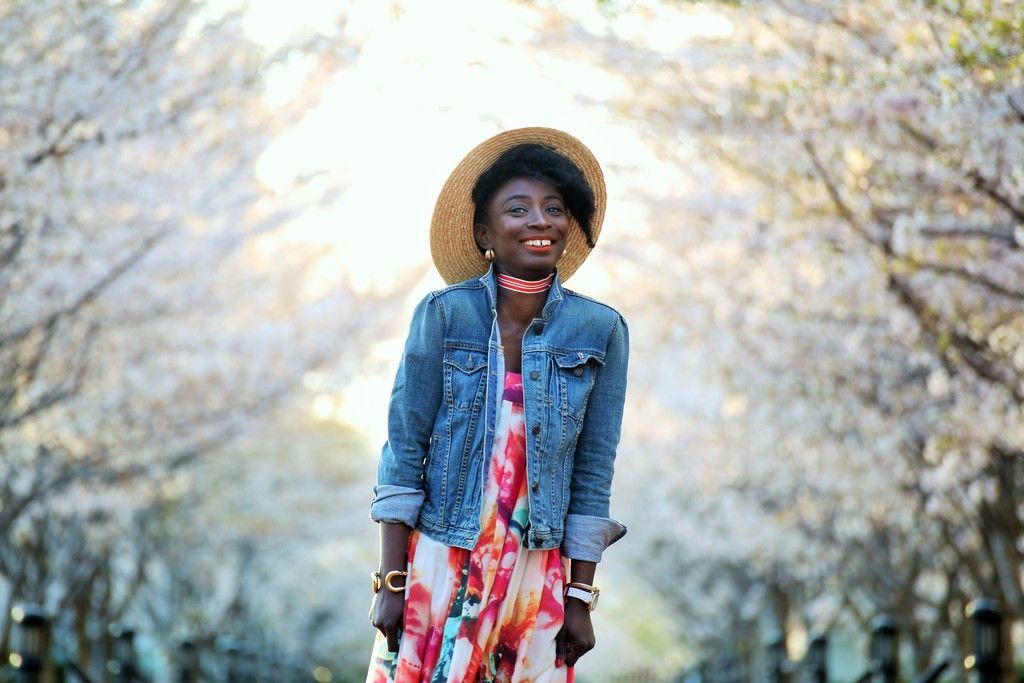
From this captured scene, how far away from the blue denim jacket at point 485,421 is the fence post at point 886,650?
600 centimetres

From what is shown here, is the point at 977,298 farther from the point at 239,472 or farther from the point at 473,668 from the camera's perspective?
the point at 239,472

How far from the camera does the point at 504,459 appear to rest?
12.1 ft

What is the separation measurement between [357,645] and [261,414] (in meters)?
32.9

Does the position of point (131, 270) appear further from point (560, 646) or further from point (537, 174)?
point (560, 646)

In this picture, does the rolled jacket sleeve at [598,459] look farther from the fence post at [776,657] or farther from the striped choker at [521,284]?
the fence post at [776,657]

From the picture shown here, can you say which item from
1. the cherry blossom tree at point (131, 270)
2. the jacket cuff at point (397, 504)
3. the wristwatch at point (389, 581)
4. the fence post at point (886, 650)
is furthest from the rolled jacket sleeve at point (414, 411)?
the fence post at point (886, 650)

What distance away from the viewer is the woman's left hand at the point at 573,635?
374cm

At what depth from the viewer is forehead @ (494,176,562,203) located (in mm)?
3840

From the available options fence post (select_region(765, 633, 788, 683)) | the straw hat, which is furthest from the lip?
fence post (select_region(765, 633, 788, 683))

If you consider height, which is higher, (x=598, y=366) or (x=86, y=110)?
(x=598, y=366)

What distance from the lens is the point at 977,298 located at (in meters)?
8.12

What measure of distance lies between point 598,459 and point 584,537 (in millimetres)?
204

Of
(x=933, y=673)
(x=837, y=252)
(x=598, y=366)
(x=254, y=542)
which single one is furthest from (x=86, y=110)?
(x=254, y=542)

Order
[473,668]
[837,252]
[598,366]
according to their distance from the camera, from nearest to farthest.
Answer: [473,668], [598,366], [837,252]
